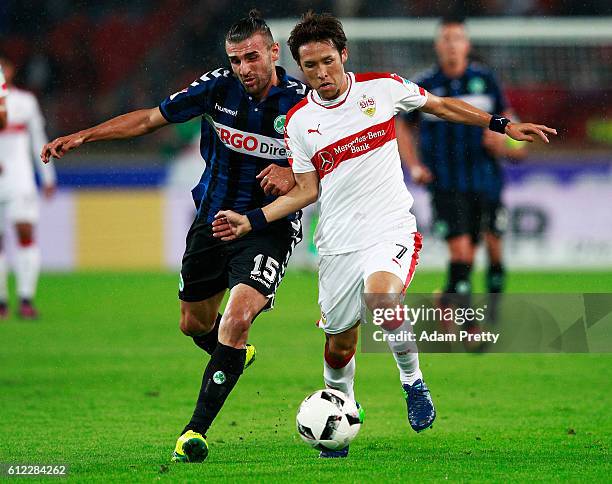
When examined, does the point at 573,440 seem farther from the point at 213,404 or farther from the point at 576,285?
the point at 576,285

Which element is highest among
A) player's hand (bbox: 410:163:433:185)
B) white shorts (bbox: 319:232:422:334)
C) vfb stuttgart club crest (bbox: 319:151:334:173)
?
player's hand (bbox: 410:163:433:185)

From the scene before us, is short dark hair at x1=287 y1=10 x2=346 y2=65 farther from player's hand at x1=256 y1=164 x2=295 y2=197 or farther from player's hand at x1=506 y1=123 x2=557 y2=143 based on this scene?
player's hand at x1=506 y1=123 x2=557 y2=143

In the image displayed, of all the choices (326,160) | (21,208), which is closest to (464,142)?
(326,160)

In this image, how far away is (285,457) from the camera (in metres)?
5.50

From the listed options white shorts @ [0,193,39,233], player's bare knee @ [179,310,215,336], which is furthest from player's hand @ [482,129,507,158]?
white shorts @ [0,193,39,233]

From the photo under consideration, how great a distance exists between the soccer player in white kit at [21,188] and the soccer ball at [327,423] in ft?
23.4

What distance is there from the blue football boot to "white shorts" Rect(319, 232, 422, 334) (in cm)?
44

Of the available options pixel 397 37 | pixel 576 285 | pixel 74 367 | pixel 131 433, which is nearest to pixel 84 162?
pixel 397 37

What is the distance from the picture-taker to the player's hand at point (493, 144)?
9.52 m

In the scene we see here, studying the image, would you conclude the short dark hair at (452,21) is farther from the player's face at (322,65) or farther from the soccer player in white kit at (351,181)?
the player's face at (322,65)

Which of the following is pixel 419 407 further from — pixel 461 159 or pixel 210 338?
pixel 461 159

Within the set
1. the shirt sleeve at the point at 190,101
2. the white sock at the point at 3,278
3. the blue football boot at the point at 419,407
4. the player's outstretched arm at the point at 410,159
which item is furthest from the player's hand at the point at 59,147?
the white sock at the point at 3,278

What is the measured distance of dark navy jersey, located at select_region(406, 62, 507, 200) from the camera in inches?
373

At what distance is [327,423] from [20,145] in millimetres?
8043
